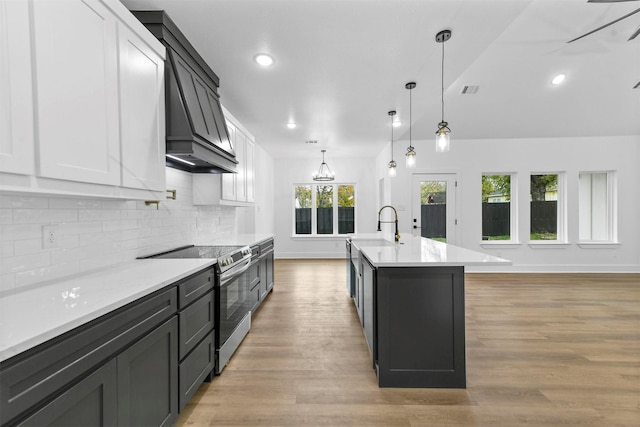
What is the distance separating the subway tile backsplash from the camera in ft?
4.49

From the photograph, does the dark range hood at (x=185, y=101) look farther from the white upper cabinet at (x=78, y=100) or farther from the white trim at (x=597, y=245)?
the white trim at (x=597, y=245)

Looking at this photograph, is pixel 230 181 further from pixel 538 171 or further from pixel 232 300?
pixel 538 171

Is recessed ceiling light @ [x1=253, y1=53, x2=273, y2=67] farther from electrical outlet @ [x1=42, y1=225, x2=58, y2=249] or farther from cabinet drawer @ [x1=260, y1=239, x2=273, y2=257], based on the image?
cabinet drawer @ [x1=260, y1=239, x2=273, y2=257]

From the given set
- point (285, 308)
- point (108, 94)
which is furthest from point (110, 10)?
point (285, 308)

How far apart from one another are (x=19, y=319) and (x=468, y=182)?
6.28 meters

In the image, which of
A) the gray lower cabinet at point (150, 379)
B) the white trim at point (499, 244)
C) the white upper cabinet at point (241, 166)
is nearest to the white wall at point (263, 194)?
the white upper cabinet at point (241, 166)

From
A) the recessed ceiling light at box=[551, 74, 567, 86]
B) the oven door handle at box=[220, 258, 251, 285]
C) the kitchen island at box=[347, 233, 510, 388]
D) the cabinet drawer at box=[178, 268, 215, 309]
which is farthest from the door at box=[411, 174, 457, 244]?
the cabinet drawer at box=[178, 268, 215, 309]

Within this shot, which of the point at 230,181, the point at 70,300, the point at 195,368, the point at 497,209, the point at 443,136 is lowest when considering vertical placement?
the point at 195,368

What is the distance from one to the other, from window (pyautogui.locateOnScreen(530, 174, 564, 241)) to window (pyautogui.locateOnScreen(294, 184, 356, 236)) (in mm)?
3965

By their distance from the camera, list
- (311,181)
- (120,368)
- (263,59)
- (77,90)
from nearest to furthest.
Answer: (120,368), (77,90), (263,59), (311,181)

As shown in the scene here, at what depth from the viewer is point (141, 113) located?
5.83 feet

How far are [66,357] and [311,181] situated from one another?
682 centimetres

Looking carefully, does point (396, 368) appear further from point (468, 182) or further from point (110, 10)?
point (468, 182)

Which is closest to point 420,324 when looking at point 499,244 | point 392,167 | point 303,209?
point 392,167
